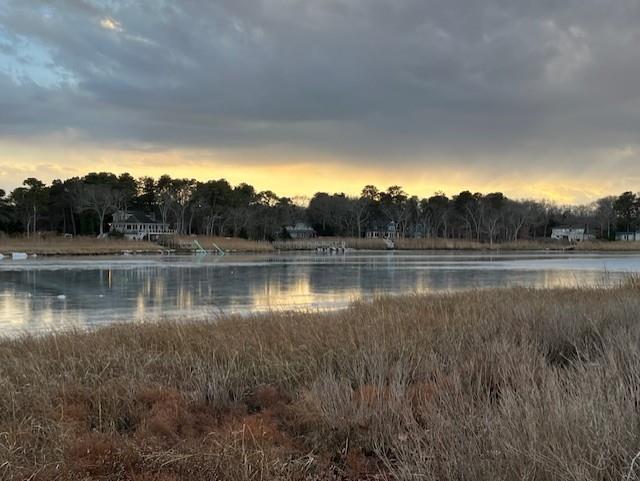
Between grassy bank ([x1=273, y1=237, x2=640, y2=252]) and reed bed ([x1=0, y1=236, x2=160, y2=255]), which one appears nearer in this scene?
reed bed ([x1=0, y1=236, x2=160, y2=255])

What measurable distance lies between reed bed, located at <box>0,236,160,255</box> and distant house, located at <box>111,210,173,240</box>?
25020 mm

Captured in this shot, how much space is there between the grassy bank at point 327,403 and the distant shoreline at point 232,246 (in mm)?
63124

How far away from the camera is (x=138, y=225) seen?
11212cm

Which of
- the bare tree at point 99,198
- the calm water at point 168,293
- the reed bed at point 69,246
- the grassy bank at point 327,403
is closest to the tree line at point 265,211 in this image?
the bare tree at point 99,198

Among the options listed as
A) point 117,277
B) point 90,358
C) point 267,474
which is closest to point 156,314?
point 90,358

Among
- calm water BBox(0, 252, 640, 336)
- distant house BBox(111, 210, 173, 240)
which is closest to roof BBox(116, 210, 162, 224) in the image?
distant house BBox(111, 210, 173, 240)

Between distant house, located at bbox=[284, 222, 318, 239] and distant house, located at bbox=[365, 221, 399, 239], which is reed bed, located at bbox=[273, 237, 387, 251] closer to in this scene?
distant house, located at bbox=[284, 222, 318, 239]

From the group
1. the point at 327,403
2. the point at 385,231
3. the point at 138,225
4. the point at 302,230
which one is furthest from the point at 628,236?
the point at 327,403

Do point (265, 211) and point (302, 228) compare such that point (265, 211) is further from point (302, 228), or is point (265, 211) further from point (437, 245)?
point (437, 245)

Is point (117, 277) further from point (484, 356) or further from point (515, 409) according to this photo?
point (515, 409)

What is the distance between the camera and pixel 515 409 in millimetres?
4504

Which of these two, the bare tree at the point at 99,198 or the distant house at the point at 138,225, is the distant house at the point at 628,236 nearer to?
the distant house at the point at 138,225

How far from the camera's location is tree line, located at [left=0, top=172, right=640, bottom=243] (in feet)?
323

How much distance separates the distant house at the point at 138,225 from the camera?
10788 cm
